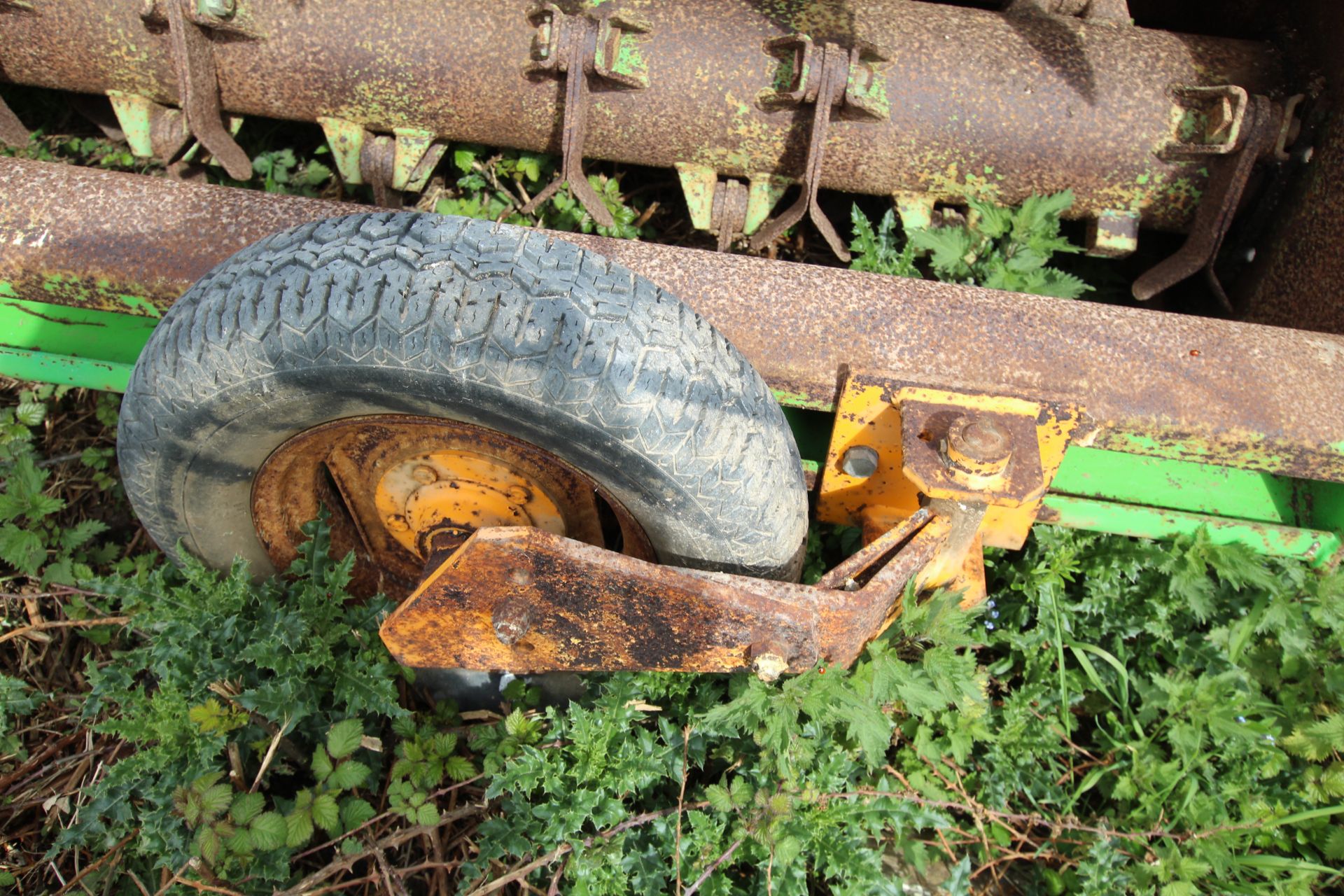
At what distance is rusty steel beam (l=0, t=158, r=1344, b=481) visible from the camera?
1.90 m

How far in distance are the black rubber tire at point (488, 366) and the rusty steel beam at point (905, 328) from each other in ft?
0.99

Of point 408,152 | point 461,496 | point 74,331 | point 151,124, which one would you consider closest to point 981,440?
point 461,496

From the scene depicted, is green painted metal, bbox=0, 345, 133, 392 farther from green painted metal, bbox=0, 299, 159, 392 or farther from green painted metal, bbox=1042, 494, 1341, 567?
green painted metal, bbox=1042, 494, 1341, 567

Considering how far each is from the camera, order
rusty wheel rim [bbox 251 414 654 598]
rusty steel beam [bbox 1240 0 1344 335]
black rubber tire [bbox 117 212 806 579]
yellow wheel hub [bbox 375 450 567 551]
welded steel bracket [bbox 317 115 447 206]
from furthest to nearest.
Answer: welded steel bracket [bbox 317 115 447 206] < rusty steel beam [bbox 1240 0 1344 335] < yellow wheel hub [bbox 375 450 567 551] < rusty wheel rim [bbox 251 414 654 598] < black rubber tire [bbox 117 212 806 579]

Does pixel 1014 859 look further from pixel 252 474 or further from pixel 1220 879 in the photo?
pixel 252 474

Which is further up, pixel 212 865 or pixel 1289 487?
pixel 1289 487

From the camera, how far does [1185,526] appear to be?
220 centimetres

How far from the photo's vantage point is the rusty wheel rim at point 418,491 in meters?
1.82

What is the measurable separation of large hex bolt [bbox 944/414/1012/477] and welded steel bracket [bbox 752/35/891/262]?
1.03 metres

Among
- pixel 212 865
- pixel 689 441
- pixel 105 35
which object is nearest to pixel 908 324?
pixel 689 441

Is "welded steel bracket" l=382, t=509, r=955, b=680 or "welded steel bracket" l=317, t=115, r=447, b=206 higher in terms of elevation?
"welded steel bracket" l=317, t=115, r=447, b=206

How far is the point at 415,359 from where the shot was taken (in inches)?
57.5

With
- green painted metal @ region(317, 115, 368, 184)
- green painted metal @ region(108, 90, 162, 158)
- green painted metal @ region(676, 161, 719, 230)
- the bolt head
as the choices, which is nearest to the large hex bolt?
the bolt head

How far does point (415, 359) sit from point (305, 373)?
0.22 meters
